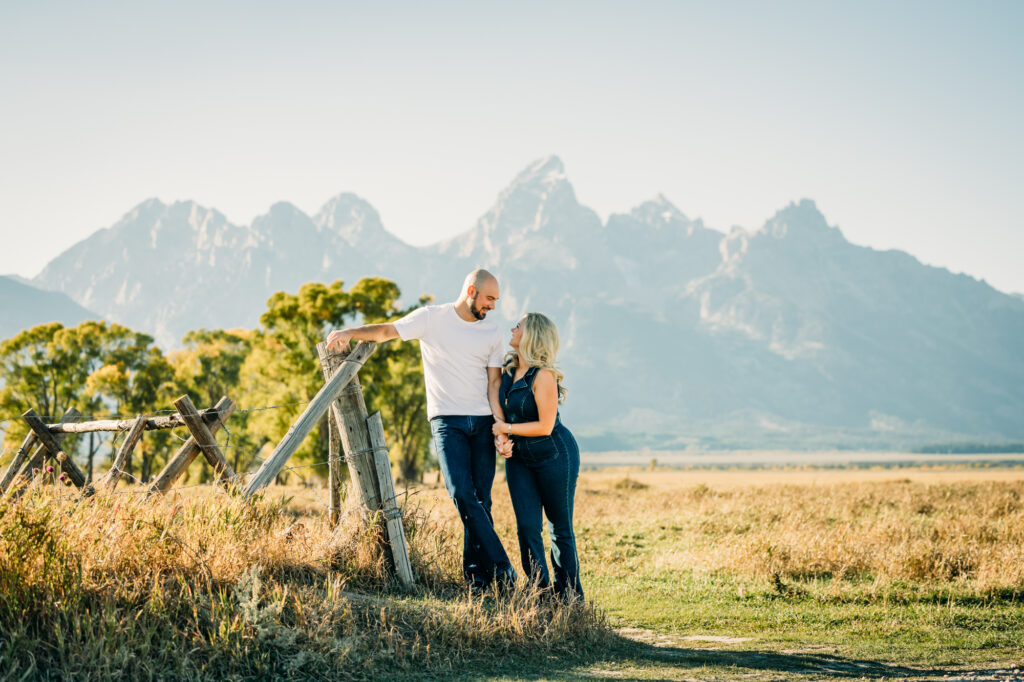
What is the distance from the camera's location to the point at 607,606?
30.7ft

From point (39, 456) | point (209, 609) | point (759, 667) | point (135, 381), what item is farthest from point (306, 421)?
point (135, 381)

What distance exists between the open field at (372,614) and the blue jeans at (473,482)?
0.32m

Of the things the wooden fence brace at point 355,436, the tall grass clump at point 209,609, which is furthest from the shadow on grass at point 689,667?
the wooden fence brace at point 355,436

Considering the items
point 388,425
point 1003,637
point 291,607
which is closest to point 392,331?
point 291,607

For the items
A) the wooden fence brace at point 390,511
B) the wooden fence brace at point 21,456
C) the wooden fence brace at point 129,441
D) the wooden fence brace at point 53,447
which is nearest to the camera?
the wooden fence brace at point 390,511

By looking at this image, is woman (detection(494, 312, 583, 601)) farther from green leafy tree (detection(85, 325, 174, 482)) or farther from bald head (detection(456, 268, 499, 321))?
green leafy tree (detection(85, 325, 174, 482))

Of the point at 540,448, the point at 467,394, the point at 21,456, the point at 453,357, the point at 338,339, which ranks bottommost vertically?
the point at 21,456

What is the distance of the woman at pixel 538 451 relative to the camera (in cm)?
680

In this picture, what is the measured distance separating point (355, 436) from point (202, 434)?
1.87 m

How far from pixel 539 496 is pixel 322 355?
250cm

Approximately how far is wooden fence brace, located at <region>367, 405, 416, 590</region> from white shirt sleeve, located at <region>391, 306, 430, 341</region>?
0.88 meters

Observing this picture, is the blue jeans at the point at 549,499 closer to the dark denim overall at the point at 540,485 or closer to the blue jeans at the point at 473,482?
the dark denim overall at the point at 540,485

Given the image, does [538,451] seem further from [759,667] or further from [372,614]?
[759,667]

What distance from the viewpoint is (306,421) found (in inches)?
286
